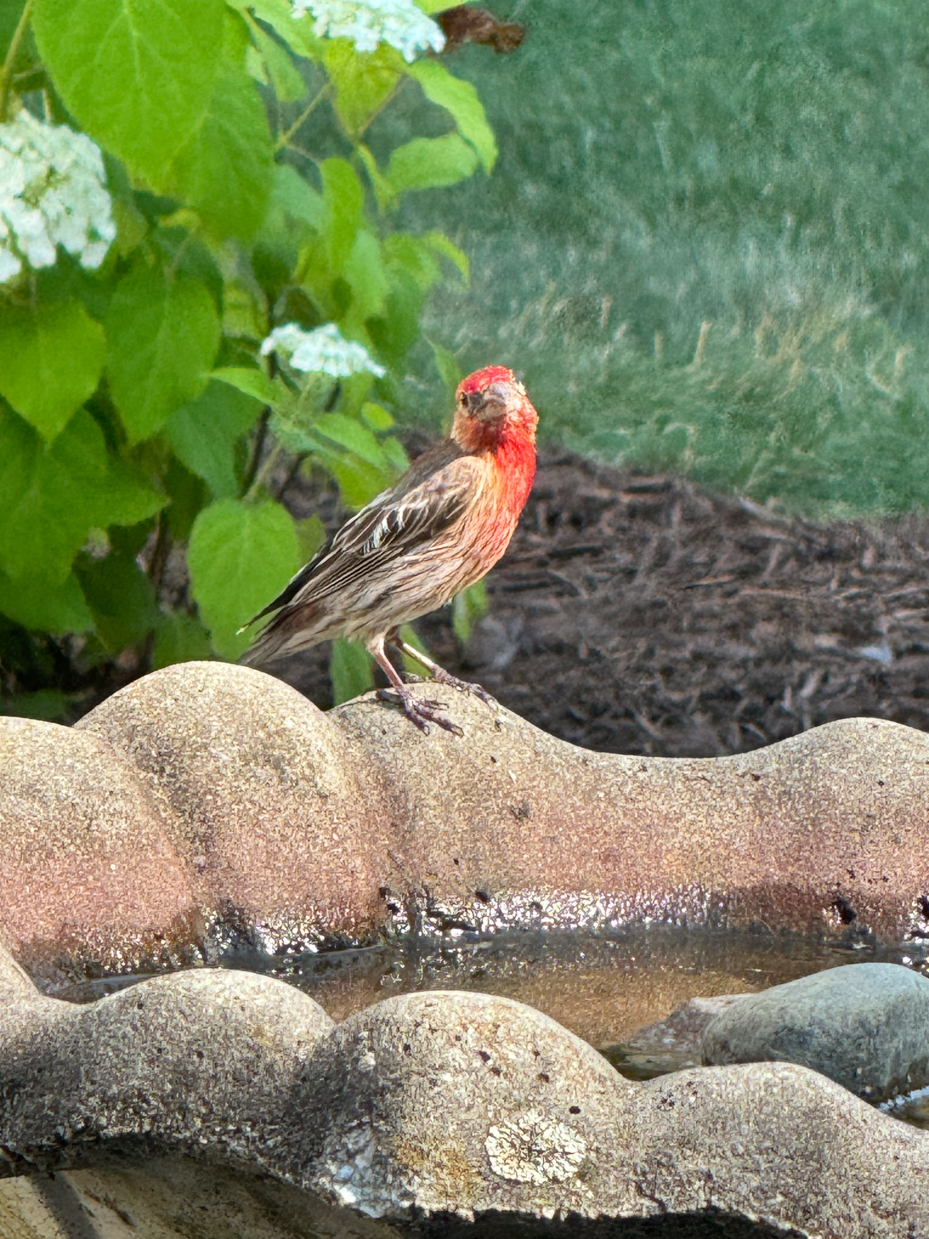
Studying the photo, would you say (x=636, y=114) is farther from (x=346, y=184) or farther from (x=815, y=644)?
(x=346, y=184)

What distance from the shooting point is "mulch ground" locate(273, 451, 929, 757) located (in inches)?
195

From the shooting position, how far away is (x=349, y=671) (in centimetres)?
355

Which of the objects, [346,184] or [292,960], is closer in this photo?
[292,960]

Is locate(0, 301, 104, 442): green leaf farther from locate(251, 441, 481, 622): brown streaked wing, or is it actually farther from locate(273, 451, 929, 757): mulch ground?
locate(273, 451, 929, 757): mulch ground

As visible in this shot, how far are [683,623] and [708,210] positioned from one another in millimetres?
3258

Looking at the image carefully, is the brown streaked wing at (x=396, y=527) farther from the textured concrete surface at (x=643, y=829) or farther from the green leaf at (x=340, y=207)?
the green leaf at (x=340, y=207)

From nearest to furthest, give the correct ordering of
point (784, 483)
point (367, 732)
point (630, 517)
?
1. point (367, 732)
2. point (630, 517)
3. point (784, 483)

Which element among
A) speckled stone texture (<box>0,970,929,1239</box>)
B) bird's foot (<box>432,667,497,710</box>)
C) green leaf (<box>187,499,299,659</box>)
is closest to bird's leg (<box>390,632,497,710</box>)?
bird's foot (<box>432,667,497,710</box>)

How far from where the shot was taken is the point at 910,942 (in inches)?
114

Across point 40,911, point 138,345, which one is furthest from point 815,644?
point 40,911

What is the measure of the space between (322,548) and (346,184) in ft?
2.17

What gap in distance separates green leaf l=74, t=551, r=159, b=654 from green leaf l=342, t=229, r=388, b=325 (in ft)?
2.35

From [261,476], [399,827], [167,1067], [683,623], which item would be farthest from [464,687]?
[683,623]

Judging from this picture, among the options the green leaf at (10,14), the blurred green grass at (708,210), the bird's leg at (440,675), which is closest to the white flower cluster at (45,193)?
the green leaf at (10,14)
